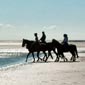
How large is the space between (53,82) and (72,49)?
54.7 feet

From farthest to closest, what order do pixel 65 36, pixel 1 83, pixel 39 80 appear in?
pixel 65 36, pixel 39 80, pixel 1 83

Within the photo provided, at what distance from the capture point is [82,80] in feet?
55.1

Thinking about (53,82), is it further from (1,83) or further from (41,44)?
(41,44)

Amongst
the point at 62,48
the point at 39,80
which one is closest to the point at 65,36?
the point at 62,48

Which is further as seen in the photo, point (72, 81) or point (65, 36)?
point (65, 36)

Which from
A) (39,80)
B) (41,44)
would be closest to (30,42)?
(41,44)

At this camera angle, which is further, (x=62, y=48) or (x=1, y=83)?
(x=62, y=48)

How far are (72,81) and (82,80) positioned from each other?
0.51 m

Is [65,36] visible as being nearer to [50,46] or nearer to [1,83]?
[50,46]

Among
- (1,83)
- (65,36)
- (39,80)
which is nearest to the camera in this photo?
(1,83)

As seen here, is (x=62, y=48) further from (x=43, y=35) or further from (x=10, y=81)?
(x=10, y=81)

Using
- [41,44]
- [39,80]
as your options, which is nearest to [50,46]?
[41,44]

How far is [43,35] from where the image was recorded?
3156 cm

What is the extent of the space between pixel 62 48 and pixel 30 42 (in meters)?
2.48
